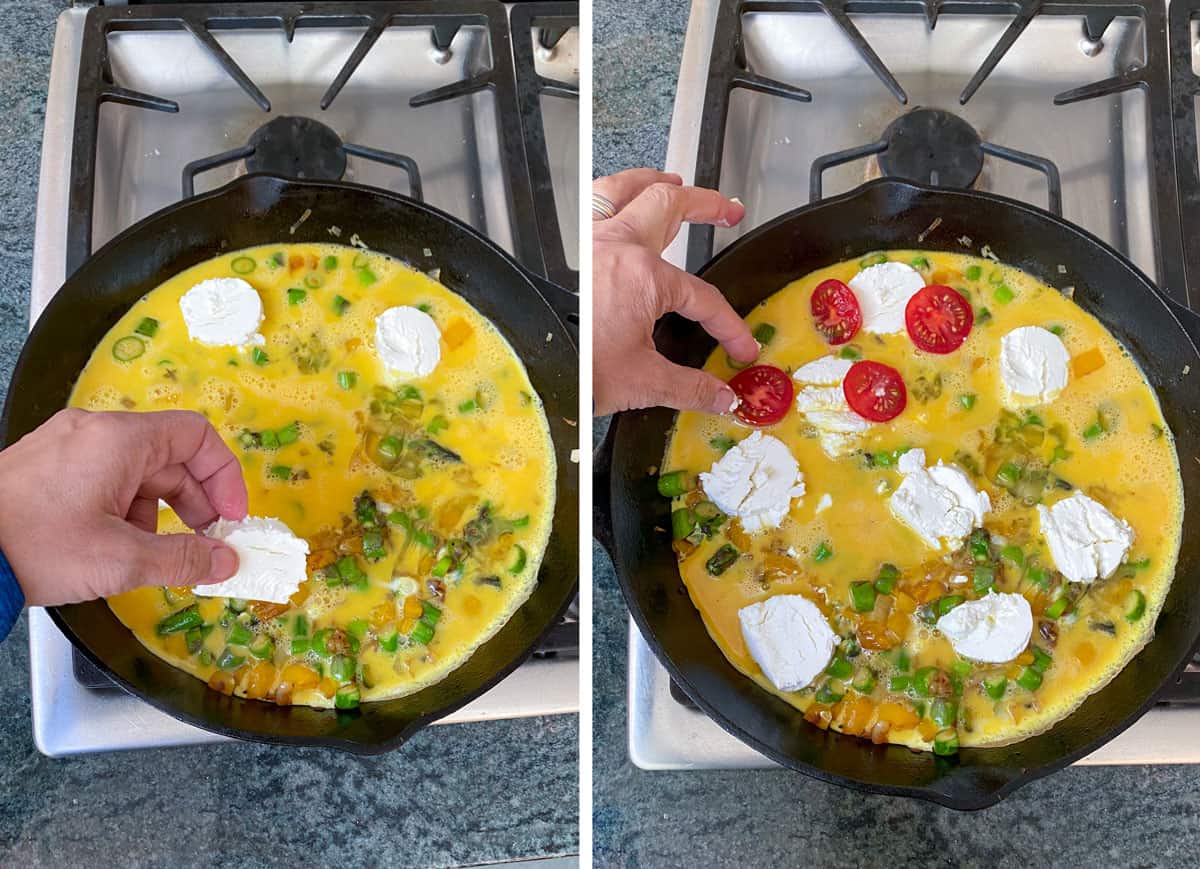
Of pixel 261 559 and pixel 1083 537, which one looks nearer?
pixel 261 559

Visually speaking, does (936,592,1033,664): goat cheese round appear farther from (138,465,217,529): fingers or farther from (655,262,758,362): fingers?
(138,465,217,529): fingers

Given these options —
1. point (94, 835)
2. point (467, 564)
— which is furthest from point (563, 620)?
point (94, 835)

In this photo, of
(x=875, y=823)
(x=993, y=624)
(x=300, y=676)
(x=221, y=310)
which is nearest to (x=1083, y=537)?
(x=993, y=624)

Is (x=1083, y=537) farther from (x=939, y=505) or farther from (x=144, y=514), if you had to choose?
(x=144, y=514)

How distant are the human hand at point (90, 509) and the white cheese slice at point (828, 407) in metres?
0.54

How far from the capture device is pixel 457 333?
3.36ft

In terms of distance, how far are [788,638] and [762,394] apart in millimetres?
227

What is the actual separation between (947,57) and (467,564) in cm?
67

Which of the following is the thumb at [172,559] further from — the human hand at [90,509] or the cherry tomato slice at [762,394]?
the cherry tomato slice at [762,394]

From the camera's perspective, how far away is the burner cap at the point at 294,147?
96 cm

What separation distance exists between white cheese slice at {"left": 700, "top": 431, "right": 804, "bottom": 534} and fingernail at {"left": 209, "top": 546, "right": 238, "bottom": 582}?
42 cm

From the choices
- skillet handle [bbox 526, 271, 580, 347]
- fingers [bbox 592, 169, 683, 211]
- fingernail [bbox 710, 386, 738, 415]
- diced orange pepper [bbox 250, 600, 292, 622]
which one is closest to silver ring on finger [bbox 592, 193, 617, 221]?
fingers [bbox 592, 169, 683, 211]

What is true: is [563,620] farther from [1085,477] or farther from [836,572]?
[1085,477]

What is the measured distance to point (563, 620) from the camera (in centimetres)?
94
